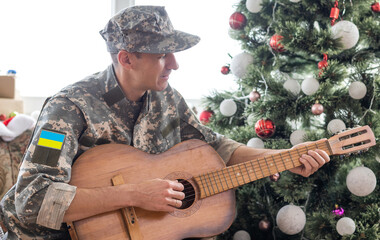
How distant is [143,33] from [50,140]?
0.48m

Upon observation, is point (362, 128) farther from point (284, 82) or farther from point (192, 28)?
point (192, 28)

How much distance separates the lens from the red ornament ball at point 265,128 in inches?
66.9

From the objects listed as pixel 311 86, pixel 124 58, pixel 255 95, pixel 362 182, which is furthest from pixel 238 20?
pixel 362 182

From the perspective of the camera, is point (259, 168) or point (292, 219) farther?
point (292, 219)

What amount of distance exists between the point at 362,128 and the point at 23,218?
116 cm

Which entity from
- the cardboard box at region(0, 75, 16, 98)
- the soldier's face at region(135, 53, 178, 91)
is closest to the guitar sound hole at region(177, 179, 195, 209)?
the soldier's face at region(135, 53, 178, 91)

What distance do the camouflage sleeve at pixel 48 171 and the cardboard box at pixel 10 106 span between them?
939 millimetres

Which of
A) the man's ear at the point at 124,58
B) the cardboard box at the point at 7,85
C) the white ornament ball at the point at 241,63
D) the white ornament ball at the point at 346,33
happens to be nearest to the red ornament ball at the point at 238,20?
the white ornament ball at the point at 241,63

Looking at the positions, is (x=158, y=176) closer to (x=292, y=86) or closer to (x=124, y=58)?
(x=124, y=58)

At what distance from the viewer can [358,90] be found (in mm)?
1600

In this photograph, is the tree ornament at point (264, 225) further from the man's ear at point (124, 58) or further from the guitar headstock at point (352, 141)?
the man's ear at point (124, 58)

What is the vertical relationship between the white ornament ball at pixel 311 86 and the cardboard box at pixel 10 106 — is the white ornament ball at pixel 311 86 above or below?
above

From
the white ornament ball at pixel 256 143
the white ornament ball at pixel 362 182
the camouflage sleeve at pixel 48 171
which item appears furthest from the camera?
the white ornament ball at pixel 256 143

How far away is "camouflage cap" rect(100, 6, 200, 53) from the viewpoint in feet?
4.39
